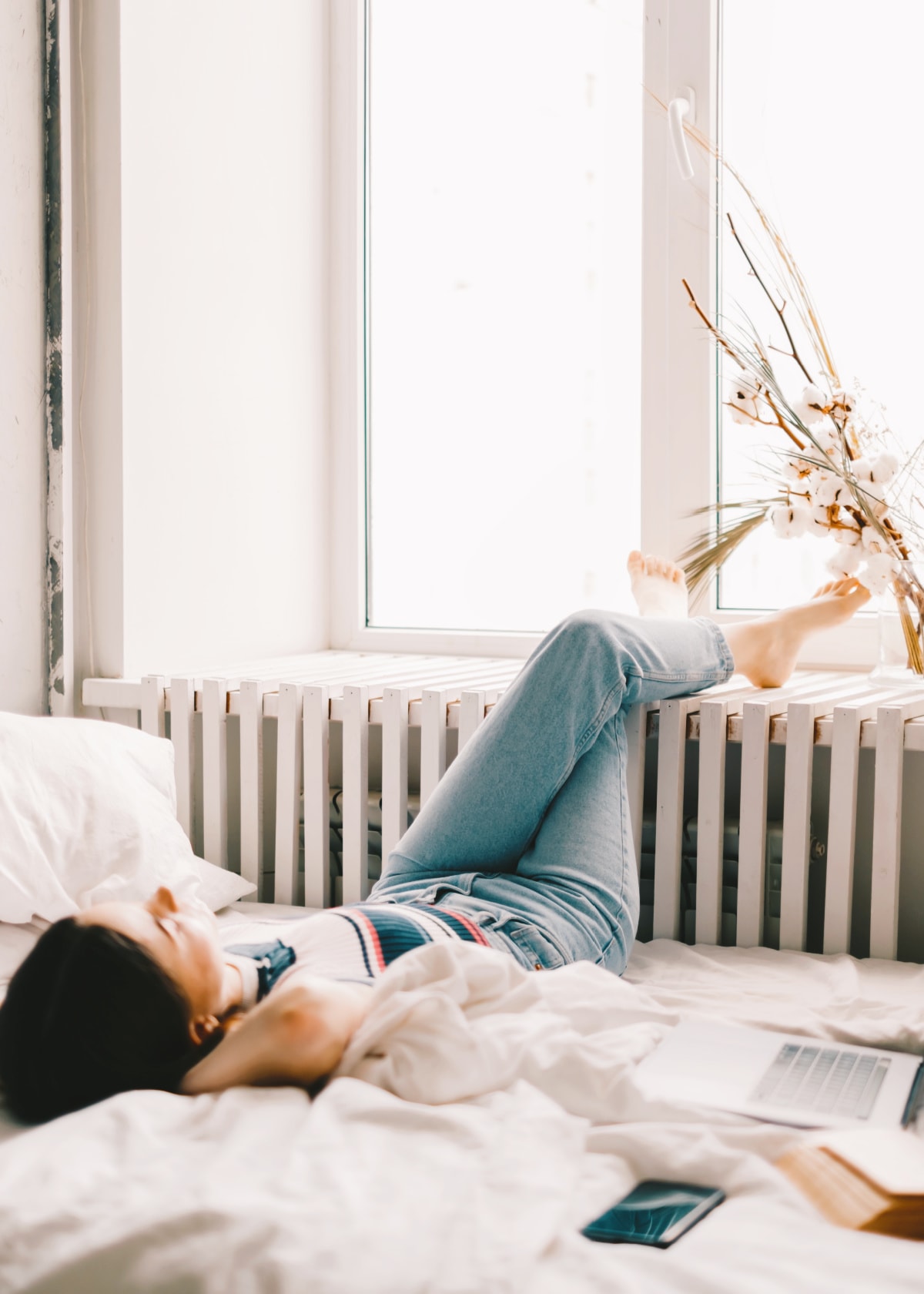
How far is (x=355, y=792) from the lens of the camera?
1.66m

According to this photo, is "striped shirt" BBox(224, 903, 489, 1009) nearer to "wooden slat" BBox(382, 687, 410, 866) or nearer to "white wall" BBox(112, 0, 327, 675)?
"wooden slat" BBox(382, 687, 410, 866)

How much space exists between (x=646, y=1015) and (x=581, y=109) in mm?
1704

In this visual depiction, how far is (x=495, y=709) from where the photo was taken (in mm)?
1427

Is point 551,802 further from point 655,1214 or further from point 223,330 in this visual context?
point 223,330

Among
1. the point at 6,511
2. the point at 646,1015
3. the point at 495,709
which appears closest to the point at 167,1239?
the point at 646,1015

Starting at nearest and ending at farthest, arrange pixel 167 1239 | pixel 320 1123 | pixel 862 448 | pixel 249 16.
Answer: pixel 167 1239, pixel 320 1123, pixel 862 448, pixel 249 16

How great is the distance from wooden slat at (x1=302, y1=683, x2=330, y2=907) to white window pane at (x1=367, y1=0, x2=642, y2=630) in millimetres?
623

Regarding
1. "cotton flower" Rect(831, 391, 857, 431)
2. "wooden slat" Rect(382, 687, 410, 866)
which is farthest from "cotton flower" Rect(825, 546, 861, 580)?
"wooden slat" Rect(382, 687, 410, 866)

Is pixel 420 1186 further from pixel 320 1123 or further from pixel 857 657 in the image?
pixel 857 657

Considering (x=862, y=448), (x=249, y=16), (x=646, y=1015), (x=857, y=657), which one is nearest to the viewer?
(x=646, y=1015)

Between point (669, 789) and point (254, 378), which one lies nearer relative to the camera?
point (669, 789)

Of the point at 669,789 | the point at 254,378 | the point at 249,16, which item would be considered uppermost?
the point at 249,16

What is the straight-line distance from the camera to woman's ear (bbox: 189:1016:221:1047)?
0.95 meters

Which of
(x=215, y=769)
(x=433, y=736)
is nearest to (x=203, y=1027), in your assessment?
(x=433, y=736)
